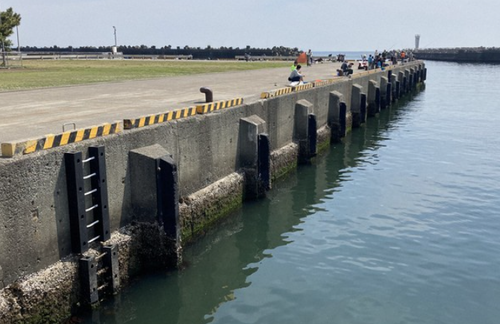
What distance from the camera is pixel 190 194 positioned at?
46.7 feet

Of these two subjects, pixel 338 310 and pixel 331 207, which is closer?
pixel 338 310

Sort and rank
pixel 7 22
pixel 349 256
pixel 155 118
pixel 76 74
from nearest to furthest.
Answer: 1. pixel 155 118
2. pixel 349 256
3. pixel 76 74
4. pixel 7 22

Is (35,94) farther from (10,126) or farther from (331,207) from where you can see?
(331,207)

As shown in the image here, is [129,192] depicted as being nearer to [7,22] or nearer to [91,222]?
[91,222]

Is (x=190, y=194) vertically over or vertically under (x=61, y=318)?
over

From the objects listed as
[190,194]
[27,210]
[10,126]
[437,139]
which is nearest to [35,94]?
[10,126]

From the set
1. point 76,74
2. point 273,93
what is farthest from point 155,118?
point 76,74

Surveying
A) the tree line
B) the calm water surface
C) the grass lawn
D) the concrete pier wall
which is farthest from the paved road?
the tree line

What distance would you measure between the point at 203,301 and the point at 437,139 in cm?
2311

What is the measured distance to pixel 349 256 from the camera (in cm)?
1332

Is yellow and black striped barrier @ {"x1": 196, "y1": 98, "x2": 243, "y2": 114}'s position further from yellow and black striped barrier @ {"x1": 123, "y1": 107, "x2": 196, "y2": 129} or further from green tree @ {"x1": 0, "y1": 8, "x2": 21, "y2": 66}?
green tree @ {"x1": 0, "y1": 8, "x2": 21, "y2": 66}

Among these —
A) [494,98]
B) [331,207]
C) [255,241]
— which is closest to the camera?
[255,241]

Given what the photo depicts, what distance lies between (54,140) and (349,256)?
8.00 m

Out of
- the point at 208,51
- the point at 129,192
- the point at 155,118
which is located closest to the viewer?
the point at 129,192
